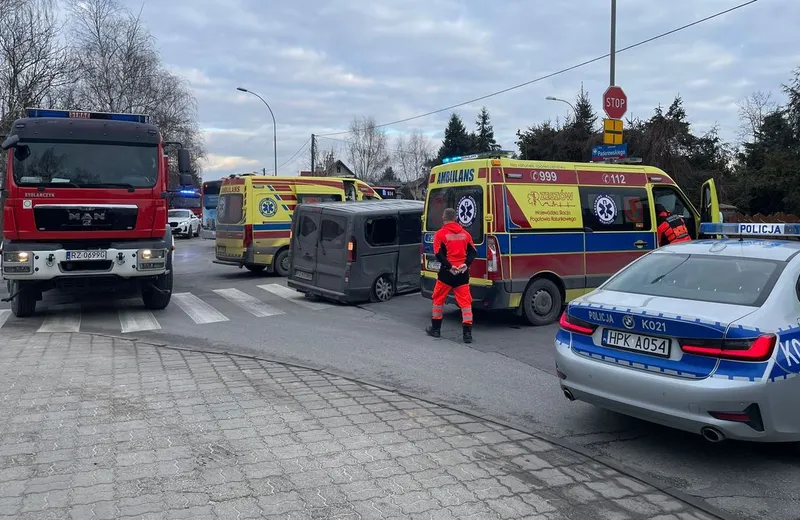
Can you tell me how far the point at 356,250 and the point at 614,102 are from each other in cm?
733

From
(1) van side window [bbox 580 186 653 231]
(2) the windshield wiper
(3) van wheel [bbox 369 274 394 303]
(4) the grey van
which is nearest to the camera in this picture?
(2) the windshield wiper

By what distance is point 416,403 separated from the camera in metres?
5.64

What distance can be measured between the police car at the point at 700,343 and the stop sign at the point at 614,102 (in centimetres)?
974

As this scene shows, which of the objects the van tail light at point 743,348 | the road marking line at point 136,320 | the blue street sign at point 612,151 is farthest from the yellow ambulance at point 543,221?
the van tail light at point 743,348

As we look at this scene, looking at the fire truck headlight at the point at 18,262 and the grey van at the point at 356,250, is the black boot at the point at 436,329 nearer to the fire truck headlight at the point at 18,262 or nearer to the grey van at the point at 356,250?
the grey van at the point at 356,250

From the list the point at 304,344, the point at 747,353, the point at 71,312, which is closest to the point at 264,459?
the point at 747,353

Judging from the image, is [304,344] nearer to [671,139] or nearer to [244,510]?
[244,510]

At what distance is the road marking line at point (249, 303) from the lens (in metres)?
11.1

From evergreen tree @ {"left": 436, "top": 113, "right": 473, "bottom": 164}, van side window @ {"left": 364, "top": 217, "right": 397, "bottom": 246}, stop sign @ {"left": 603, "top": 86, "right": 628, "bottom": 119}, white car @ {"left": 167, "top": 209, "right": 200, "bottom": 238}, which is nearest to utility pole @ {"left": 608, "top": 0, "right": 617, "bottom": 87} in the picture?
stop sign @ {"left": 603, "top": 86, "right": 628, "bottom": 119}

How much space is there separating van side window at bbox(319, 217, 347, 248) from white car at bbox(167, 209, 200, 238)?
26764 millimetres

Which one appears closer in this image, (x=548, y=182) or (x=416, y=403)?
(x=416, y=403)

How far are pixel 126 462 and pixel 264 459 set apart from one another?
2.91ft

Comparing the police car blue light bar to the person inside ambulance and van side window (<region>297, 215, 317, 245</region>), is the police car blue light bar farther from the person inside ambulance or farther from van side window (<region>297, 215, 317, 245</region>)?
van side window (<region>297, 215, 317, 245</region>)

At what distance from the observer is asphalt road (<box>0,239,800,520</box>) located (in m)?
4.32
